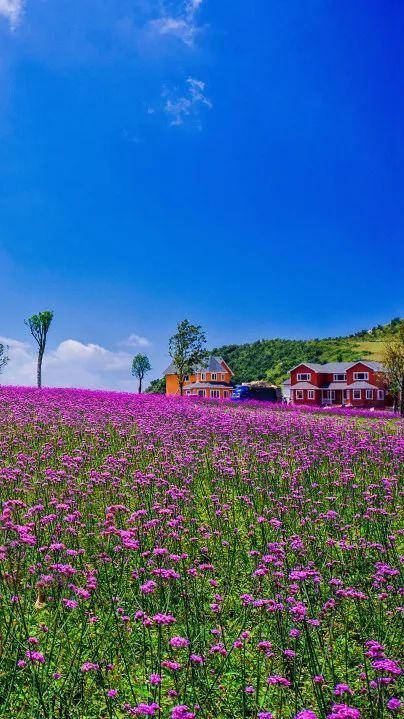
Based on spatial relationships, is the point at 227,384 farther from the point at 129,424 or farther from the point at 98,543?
the point at 98,543

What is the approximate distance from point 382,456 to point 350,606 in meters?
7.39

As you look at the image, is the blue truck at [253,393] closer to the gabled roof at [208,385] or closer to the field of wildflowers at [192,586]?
the gabled roof at [208,385]

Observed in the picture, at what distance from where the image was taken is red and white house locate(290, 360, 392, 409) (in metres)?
71.1

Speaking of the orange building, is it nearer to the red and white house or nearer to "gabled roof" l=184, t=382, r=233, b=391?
"gabled roof" l=184, t=382, r=233, b=391

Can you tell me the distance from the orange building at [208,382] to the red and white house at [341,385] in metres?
14.0

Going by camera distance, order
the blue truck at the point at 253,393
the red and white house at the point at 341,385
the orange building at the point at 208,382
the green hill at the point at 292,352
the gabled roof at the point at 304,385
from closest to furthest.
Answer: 1. the blue truck at the point at 253,393
2. the red and white house at the point at 341,385
3. the gabled roof at the point at 304,385
4. the orange building at the point at 208,382
5. the green hill at the point at 292,352

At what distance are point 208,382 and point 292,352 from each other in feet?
161

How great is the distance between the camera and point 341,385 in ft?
248

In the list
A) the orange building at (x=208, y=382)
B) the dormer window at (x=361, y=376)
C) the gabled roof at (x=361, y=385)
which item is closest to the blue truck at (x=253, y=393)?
the gabled roof at (x=361, y=385)

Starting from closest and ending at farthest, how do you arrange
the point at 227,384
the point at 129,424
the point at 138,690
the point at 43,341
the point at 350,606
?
1. the point at 138,690
2. the point at 350,606
3. the point at 129,424
4. the point at 43,341
5. the point at 227,384

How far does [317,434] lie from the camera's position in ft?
51.1

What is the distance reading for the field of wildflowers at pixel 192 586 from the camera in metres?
3.81

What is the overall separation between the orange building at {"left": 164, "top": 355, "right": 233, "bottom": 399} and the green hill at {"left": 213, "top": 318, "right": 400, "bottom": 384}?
23699 mm

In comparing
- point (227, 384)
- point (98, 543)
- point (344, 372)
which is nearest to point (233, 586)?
point (98, 543)
